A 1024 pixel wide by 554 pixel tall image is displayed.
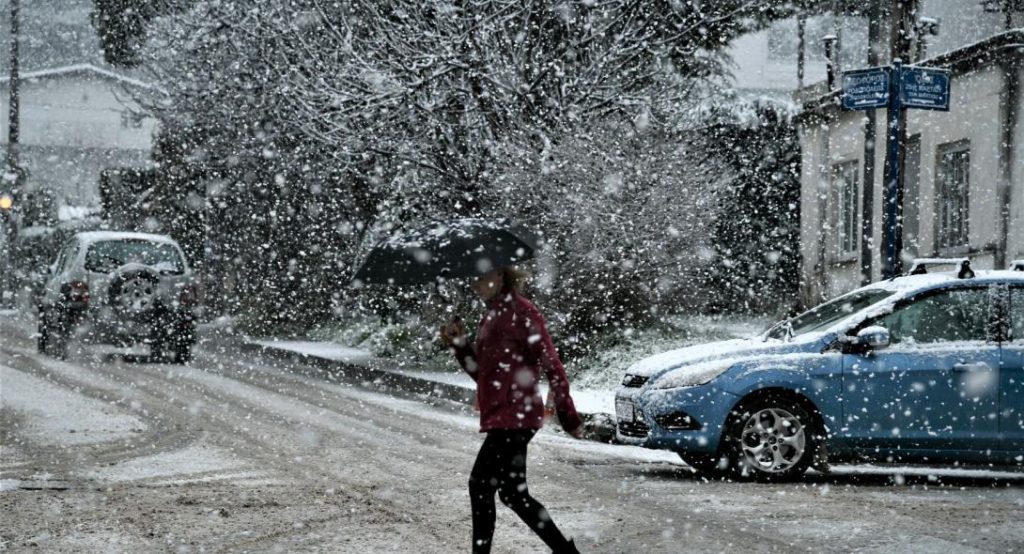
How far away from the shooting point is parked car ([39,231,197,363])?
1977 cm

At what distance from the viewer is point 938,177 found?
21141 mm

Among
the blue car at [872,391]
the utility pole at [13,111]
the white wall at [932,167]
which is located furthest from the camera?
the utility pole at [13,111]

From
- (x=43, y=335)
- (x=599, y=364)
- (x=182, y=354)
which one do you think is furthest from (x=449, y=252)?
(x=43, y=335)

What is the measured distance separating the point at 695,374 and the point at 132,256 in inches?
510

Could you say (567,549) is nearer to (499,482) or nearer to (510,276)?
(499,482)

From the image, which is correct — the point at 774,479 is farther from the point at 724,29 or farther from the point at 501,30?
the point at 724,29

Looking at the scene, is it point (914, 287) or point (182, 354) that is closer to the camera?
point (914, 287)

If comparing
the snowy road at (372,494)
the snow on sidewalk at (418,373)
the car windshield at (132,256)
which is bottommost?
the snowy road at (372,494)

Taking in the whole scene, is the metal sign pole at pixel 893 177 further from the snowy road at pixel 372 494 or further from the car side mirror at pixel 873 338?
the car side mirror at pixel 873 338

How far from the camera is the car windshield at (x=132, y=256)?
20.4 m

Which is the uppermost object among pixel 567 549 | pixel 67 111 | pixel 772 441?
pixel 67 111

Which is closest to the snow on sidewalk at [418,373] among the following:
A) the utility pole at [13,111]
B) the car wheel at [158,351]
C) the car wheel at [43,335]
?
the car wheel at [158,351]

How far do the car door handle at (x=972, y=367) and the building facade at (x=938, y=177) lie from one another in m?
5.80

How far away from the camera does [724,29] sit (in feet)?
68.4
